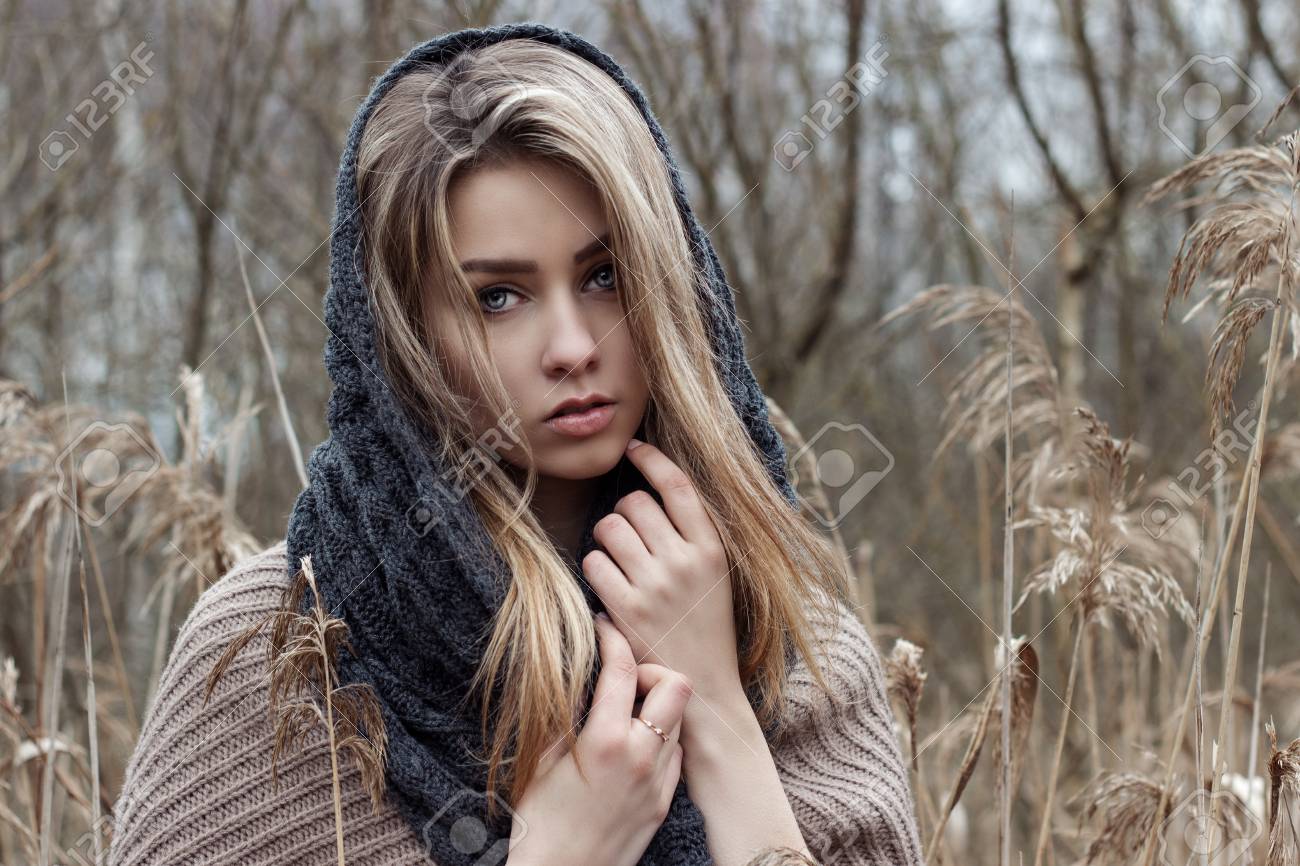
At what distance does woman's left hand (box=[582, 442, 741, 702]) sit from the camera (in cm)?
152

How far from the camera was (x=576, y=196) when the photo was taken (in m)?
1.50

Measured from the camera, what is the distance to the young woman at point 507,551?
145cm

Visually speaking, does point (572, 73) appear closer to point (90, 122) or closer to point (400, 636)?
point (400, 636)

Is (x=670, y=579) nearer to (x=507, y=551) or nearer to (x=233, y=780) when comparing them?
(x=507, y=551)

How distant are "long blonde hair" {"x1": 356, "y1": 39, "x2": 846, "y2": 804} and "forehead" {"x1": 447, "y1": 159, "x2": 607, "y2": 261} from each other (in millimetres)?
21

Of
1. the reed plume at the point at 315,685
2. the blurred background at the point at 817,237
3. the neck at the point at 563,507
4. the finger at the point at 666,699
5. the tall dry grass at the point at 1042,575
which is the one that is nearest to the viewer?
the reed plume at the point at 315,685

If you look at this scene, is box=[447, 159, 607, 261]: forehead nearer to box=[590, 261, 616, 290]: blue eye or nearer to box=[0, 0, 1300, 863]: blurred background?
box=[590, 261, 616, 290]: blue eye

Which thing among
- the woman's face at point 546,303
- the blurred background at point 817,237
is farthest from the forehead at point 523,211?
the blurred background at point 817,237

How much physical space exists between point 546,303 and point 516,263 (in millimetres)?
59

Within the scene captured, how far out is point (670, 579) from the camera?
153 cm

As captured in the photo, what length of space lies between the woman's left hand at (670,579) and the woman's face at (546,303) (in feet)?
0.32

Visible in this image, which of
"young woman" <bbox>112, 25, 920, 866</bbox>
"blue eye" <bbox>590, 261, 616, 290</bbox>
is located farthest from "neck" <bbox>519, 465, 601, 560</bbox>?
"blue eye" <bbox>590, 261, 616, 290</bbox>

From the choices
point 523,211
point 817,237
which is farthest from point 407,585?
point 817,237

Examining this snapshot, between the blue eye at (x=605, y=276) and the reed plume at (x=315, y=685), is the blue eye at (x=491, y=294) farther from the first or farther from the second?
the reed plume at (x=315, y=685)
